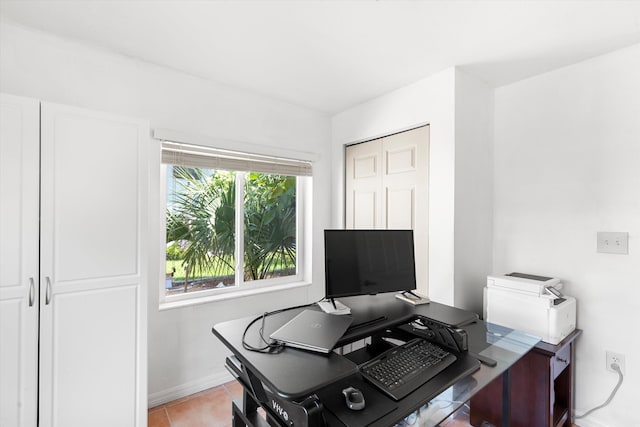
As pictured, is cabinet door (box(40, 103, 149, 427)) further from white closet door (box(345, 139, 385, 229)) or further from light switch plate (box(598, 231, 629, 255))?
light switch plate (box(598, 231, 629, 255))

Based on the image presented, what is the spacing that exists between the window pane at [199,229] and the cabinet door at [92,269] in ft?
2.05

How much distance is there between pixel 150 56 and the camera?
2.02m

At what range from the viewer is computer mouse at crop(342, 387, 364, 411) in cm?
97

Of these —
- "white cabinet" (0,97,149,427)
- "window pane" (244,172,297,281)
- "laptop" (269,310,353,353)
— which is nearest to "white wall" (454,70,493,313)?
"laptop" (269,310,353,353)

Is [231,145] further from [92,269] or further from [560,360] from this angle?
[560,360]

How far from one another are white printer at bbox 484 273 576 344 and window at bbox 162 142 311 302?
173 cm

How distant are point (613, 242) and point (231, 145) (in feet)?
8.94

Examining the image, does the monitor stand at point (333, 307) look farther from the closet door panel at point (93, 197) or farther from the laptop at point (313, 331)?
the closet door panel at point (93, 197)

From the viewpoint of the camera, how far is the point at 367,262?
1.58 m

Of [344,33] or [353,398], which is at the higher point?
[344,33]

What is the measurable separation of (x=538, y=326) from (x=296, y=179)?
2.24m

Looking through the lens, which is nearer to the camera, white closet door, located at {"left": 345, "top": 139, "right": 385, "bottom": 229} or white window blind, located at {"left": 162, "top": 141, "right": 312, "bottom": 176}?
white window blind, located at {"left": 162, "top": 141, "right": 312, "bottom": 176}

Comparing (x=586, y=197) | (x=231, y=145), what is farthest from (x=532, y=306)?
(x=231, y=145)

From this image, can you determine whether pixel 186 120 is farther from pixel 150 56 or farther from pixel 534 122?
pixel 534 122
